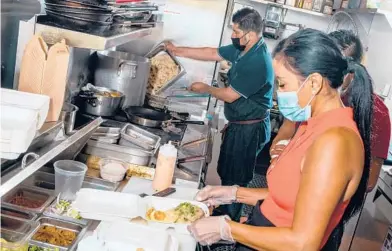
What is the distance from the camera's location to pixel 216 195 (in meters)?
2.10

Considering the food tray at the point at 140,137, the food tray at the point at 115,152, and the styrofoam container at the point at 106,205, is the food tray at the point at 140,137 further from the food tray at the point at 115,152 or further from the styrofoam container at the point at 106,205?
the styrofoam container at the point at 106,205

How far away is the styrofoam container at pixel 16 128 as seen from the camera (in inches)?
48.6

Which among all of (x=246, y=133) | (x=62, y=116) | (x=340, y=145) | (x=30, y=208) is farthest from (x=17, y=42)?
(x=246, y=133)

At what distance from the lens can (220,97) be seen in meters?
3.52

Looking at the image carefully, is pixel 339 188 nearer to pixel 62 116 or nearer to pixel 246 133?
pixel 62 116

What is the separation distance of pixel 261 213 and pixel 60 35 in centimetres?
112

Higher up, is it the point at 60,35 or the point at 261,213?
the point at 60,35

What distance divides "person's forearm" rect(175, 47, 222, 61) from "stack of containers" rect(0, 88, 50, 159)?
95.9 inches

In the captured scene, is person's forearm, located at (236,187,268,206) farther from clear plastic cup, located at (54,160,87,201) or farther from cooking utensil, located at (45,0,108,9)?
cooking utensil, located at (45,0,108,9)

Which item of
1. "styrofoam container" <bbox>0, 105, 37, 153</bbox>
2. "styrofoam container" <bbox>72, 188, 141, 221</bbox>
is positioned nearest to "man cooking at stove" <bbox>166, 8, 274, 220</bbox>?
"styrofoam container" <bbox>72, 188, 141, 221</bbox>

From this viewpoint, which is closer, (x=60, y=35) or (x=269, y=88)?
(x=60, y=35)

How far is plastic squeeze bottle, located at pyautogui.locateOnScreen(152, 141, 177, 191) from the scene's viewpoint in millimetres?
2088

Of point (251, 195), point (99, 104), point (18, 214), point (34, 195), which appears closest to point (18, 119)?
point (18, 214)

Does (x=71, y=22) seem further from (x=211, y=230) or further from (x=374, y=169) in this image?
(x=374, y=169)
